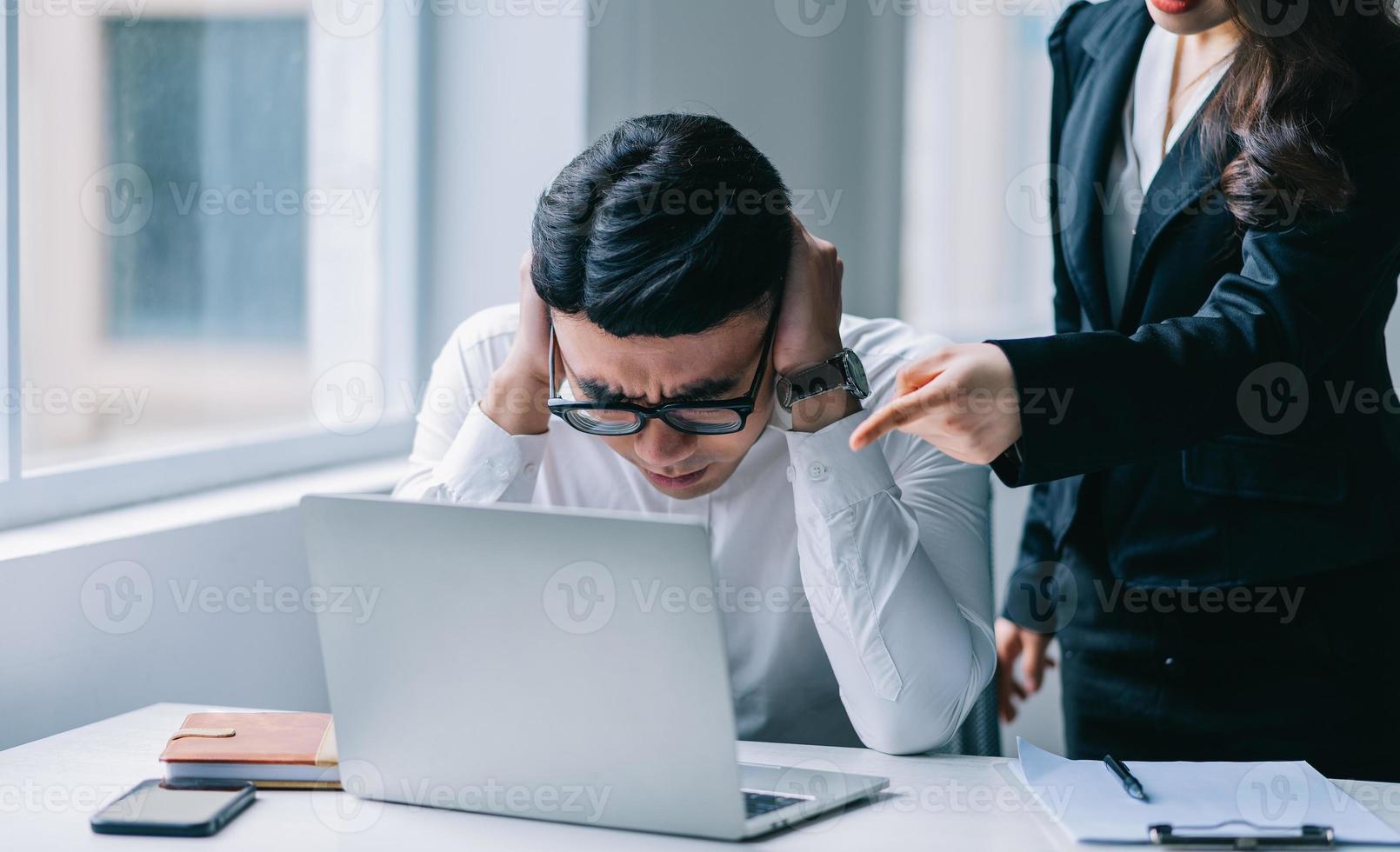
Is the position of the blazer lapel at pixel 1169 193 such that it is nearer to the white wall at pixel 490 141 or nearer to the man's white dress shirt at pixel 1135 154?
the man's white dress shirt at pixel 1135 154

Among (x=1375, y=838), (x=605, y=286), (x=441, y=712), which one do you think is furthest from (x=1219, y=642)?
(x=441, y=712)

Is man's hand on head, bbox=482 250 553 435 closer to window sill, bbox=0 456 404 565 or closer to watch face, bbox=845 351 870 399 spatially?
window sill, bbox=0 456 404 565

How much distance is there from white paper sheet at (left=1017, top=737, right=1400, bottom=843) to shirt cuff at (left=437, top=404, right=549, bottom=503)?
0.65m

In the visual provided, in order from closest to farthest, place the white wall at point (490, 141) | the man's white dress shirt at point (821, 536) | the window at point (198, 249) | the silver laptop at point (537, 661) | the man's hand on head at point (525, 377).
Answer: the silver laptop at point (537, 661), the man's white dress shirt at point (821, 536), the man's hand on head at point (525, 377), the window at point (198, 249), the white wall at point (490, 141)

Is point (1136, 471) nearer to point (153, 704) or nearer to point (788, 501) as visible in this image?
point (788, 501)

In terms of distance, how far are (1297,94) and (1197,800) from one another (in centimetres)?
69

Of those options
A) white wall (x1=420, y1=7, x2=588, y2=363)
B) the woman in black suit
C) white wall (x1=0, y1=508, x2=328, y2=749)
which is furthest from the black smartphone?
white wall (x1=420, y1=7, x2=588, y2=363)

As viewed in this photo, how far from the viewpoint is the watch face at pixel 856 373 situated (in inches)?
53.9

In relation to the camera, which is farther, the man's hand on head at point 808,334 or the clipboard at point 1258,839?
the man's hand on head at point 808,334

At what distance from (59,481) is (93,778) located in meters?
0.59

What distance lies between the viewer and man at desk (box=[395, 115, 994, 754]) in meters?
1.32

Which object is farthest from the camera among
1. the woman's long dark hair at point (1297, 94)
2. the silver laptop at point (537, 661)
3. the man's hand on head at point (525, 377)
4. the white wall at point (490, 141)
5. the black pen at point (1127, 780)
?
the white wall at point (490, 141)

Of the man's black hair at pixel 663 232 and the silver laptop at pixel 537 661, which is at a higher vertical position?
the man's black hair at pixel 663 232

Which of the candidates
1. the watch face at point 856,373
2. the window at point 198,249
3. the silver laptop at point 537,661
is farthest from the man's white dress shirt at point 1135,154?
the window at point 198,249
